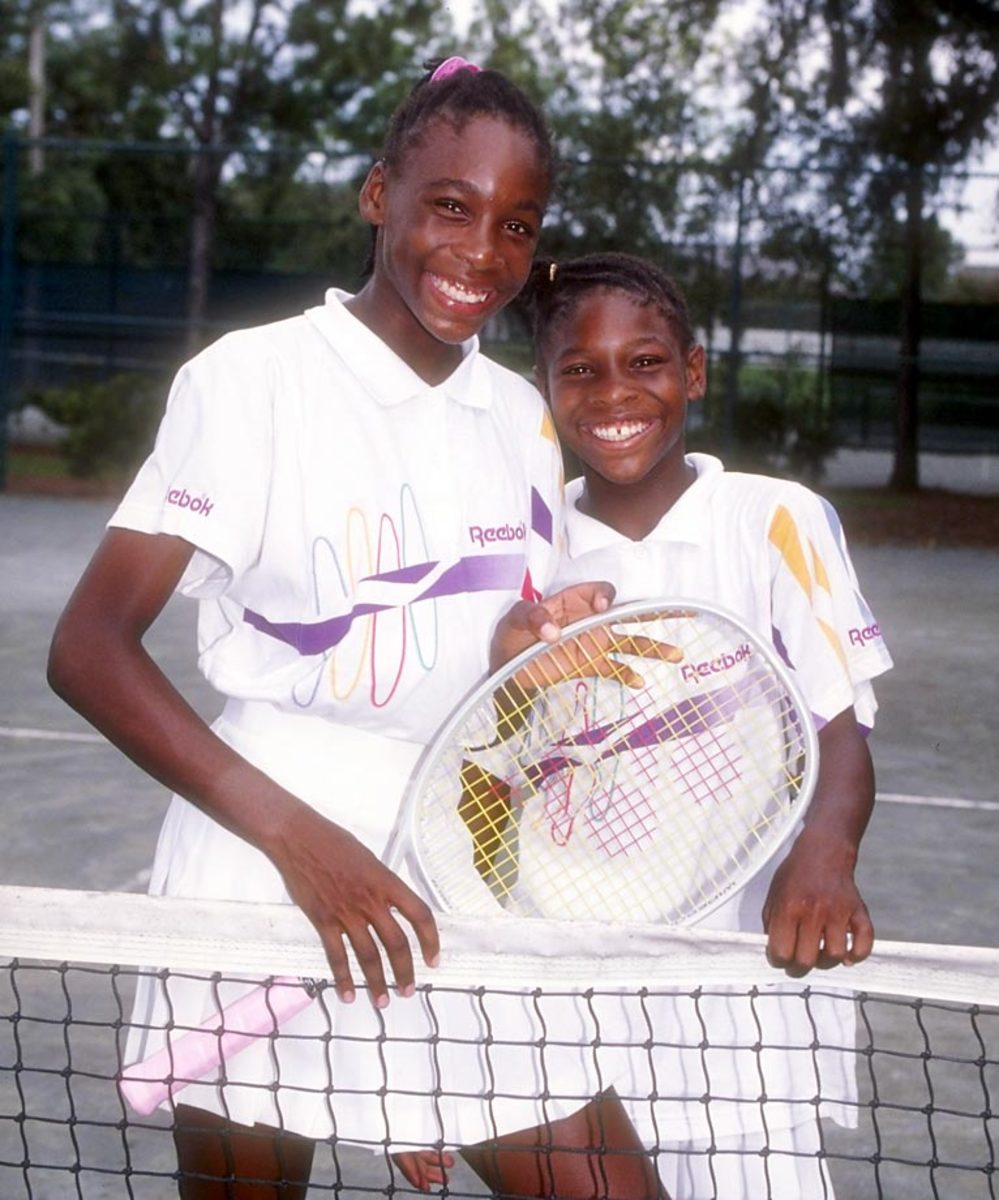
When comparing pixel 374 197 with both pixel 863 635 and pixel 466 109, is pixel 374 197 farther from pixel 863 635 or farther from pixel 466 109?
pixel 863 635

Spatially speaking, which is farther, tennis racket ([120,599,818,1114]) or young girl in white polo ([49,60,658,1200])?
tennis racket ([120,599,818,1114])

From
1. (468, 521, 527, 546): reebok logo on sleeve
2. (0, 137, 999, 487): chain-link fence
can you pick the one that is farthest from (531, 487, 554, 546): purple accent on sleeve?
(0, 137, 999, 487): chain-link fence

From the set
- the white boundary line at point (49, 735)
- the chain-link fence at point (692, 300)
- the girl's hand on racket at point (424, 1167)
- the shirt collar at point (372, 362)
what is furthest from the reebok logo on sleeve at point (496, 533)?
the chain-link fence at point (692, 300)

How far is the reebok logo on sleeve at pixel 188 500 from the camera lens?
1696 millimetres

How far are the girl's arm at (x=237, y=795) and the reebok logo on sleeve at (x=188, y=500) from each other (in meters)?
0.11

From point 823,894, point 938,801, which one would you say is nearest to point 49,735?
point 938,801

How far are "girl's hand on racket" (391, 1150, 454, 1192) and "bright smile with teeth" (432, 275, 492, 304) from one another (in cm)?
95

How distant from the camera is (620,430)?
217cm

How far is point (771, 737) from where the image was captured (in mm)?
1929

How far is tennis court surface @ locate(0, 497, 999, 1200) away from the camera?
68.9 inches

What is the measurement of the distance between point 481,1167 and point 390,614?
25.6 inches

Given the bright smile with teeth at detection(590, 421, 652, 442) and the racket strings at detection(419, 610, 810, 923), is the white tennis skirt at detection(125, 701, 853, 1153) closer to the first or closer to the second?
the racket strings at detection(419, 610, 810, 923)

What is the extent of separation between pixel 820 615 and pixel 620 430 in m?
0.37

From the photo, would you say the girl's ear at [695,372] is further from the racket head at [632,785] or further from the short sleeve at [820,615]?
the racket head at [632,785]
